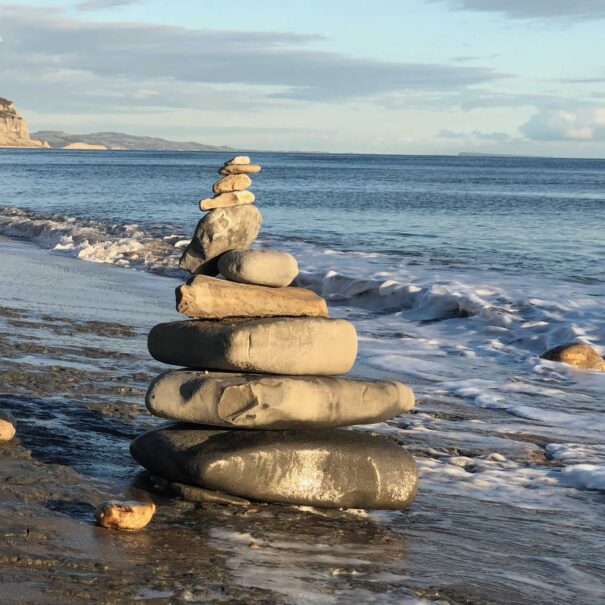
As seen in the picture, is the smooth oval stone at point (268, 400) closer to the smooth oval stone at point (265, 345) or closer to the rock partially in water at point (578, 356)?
the smooth oval stone at point (265, 345)

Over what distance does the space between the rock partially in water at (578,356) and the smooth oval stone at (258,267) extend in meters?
6.44

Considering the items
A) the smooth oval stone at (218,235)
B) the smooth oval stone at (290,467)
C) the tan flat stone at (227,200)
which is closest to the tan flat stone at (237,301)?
the smooth oval stone at (218,235)

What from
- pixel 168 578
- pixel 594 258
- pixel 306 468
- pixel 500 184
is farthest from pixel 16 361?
pixel 500 184

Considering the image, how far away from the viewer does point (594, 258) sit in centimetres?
2591

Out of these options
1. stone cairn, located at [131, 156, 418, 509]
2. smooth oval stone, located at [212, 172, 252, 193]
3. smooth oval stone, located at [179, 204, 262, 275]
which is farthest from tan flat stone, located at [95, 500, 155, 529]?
smooth oval stone, located at [212, 172, 252, 193]

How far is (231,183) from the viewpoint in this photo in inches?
305

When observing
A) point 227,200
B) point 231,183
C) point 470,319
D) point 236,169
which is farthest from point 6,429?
point 470,319

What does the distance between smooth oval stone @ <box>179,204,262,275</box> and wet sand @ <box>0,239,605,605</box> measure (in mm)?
1484

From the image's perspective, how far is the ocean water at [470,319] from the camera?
7445 mm

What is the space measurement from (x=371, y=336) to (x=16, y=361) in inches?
224

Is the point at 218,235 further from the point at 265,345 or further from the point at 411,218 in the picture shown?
the point at 411,218

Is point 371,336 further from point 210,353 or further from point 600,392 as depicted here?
point 210,353

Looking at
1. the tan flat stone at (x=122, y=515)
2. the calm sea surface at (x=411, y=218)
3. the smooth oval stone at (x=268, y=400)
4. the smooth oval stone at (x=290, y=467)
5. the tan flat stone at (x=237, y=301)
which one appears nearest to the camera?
the tan flat stone at (x=122, y=515)

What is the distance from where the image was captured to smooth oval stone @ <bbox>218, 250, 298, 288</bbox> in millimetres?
7336
